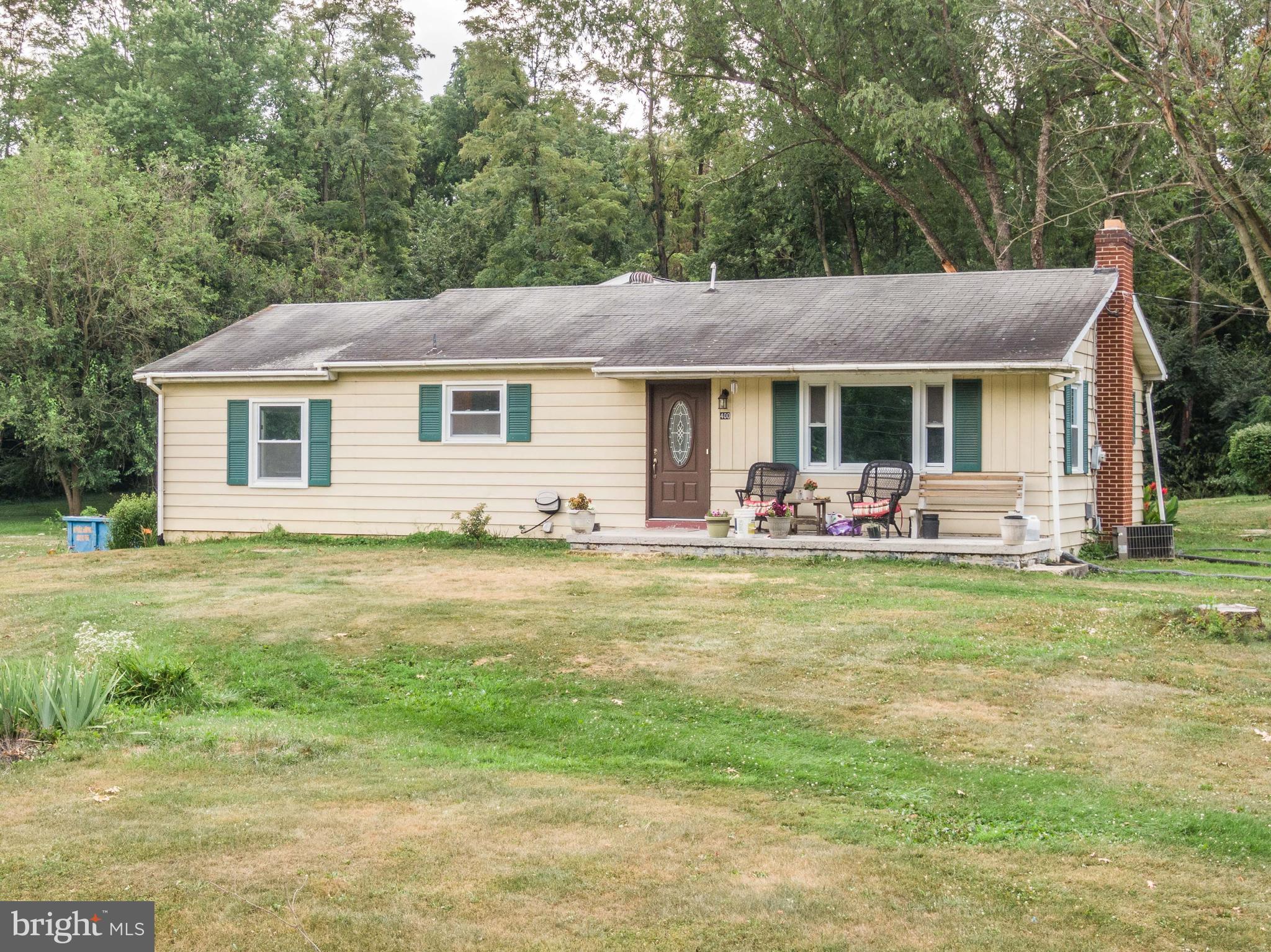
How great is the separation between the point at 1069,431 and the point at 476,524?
811 centimetres

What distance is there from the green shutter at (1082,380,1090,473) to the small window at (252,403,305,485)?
11.3 metres

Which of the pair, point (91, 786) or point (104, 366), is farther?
point (104, 366)

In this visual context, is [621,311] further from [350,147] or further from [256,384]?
[350,147]

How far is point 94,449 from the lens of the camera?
91.9ft

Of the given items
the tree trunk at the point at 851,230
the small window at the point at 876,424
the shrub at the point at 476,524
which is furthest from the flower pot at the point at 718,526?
the tree trunk at the point at 851,230

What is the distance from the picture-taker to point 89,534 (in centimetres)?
1961

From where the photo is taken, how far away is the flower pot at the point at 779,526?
51.9 feet

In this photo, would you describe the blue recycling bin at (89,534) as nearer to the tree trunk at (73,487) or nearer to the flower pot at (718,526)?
the tree trunk at (73,487)

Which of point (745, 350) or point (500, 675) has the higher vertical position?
point (745, 350)

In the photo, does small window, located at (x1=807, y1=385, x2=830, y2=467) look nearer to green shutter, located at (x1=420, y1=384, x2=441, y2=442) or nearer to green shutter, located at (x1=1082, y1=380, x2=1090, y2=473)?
green shutter, located at (x1=1082, y1=380, x2=1090, y2=473)

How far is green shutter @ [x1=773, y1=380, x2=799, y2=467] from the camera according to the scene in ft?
A: 55.1

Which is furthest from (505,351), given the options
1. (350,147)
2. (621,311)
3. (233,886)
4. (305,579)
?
(350,147)

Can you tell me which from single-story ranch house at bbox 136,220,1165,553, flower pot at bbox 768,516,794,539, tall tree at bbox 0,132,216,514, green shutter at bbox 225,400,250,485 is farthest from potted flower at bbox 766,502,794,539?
tall tree at bbox 0,132,216,514

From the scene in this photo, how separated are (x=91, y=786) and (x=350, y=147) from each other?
3583 cm
